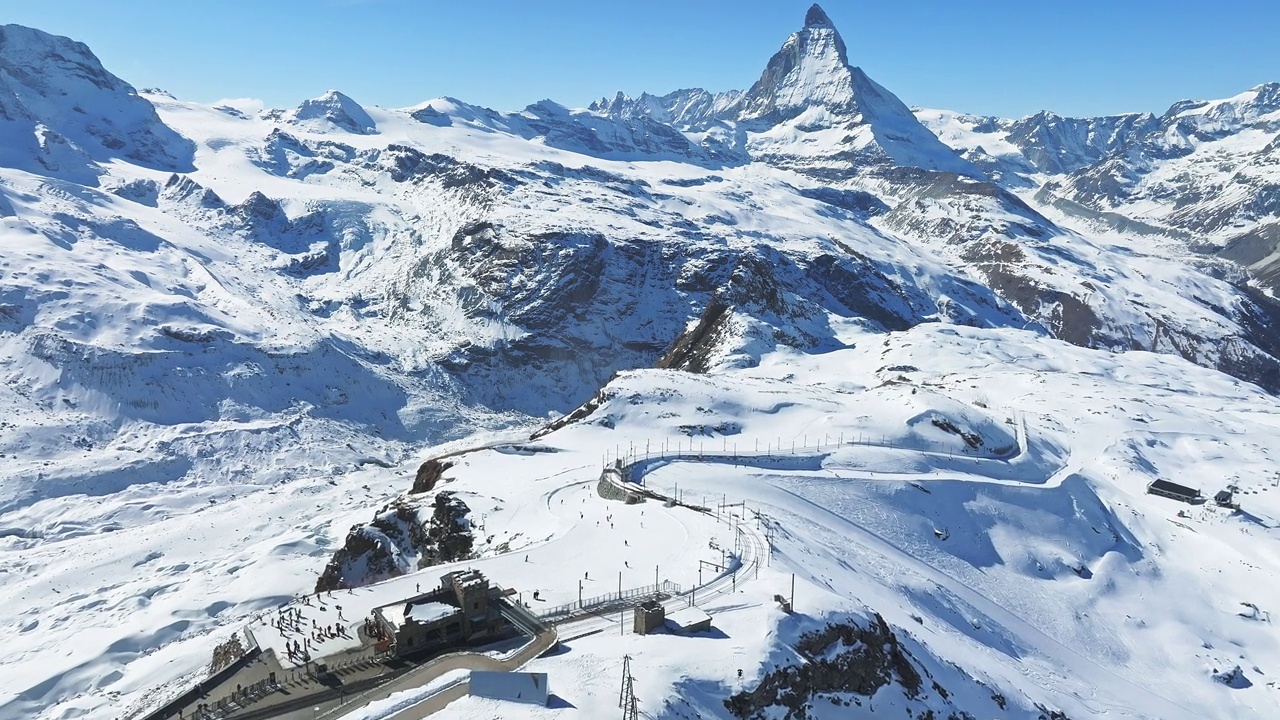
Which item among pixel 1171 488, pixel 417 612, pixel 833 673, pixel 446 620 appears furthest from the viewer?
pixel 1171 488

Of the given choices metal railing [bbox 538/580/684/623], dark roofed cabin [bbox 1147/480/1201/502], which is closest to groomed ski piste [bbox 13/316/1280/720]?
metal railing [bbox 538/580/684/623]

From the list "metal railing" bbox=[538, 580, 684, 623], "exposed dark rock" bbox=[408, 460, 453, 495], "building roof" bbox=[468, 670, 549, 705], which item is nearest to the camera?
"building roof" bbox=[468, 670, 549, 705]

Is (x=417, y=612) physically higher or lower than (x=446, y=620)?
higher

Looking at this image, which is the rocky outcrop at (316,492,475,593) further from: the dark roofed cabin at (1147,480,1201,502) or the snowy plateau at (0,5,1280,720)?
the dark roofed cabin at (1147,480,1201,502)

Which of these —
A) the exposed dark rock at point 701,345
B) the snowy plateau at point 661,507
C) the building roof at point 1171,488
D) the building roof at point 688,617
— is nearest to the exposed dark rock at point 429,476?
the snowy plateau at point 661,507

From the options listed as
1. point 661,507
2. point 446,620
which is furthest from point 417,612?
point 661,507

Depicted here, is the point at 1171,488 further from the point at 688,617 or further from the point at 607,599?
the point at 607,599
